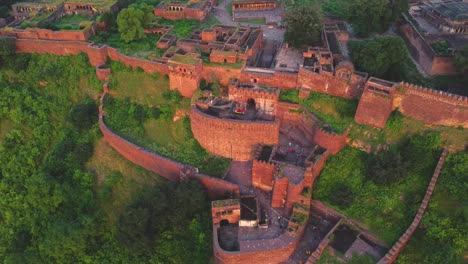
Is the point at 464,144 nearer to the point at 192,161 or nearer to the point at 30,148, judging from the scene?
the point at 192,161

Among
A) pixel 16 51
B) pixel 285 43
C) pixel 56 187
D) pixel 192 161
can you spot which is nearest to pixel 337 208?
pixel 192 161

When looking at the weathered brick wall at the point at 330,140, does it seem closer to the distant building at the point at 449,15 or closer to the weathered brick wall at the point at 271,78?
the weathered brick wall at the point at 271,78

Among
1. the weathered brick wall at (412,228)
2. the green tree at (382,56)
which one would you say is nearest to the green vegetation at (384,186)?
the weathered brick wall at (412,228)

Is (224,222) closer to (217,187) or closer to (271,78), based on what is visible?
(217,187)

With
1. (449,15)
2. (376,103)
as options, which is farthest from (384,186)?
(449,15)

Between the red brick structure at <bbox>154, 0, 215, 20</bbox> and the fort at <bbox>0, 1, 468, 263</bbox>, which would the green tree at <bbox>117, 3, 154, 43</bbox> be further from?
the red brick structure at <bbox>154, 0, 215, 20</bbox>

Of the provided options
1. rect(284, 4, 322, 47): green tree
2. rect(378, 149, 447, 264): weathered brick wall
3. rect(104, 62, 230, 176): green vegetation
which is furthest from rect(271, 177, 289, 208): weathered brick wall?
rect(284, 4, 322, 47): green tree
